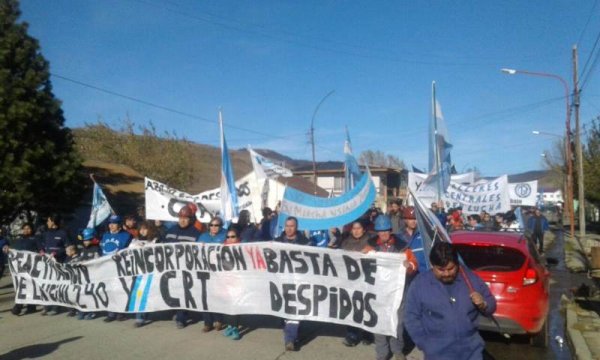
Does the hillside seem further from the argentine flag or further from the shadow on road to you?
the shadow on road

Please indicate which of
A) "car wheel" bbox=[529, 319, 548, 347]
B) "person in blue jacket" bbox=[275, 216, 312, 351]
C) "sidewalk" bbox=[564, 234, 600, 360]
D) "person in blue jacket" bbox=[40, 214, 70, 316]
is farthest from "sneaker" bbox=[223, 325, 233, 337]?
"sidewalk" bbox=[564, 234, 600, 360]

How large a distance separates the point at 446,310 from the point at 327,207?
413 centimetres

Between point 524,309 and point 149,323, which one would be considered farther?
point 149,323

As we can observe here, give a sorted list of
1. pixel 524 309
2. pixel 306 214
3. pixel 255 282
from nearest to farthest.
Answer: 1. pixel 524 309
2. pixel 255 282
3. pixel 306 214

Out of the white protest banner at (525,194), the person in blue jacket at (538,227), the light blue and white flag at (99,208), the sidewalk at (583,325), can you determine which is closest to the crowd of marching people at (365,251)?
the light blue and white flag at (99,208)

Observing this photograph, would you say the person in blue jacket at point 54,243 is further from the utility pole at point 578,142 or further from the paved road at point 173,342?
the utility pole at point 578,142

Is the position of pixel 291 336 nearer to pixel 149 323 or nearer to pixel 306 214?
pixel 306 214

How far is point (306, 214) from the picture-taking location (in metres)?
7.75

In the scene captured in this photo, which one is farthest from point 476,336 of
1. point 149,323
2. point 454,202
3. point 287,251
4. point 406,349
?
point 454,202

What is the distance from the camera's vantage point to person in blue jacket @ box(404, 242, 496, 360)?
358cm

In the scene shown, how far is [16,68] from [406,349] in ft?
50.0

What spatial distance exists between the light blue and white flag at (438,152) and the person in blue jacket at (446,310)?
17.2ft

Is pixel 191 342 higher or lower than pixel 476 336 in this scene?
lower

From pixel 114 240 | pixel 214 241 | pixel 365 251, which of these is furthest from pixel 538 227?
pixel 114 240
